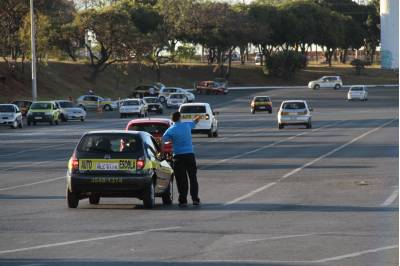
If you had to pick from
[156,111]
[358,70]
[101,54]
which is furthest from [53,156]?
[358,70]

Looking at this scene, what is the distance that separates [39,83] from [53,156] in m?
65.0

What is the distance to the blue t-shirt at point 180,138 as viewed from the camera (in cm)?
2020

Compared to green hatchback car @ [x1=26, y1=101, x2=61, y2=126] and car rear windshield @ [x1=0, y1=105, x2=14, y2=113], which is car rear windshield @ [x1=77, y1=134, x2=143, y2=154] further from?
green hatchback car @ [x1=26, y1=101, x2=61, y2=126]

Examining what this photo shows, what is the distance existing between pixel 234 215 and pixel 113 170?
2602mm

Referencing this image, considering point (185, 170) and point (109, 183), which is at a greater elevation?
point (185, 170)

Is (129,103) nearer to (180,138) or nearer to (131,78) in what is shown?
(131,78)

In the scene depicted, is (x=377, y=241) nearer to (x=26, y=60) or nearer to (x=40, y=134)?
(x=40, y=134)

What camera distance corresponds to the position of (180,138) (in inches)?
795

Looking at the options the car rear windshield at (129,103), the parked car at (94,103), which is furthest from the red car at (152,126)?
the parked car at (94,103)

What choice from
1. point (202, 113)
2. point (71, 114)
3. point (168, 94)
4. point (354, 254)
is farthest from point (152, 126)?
point (168, 94)

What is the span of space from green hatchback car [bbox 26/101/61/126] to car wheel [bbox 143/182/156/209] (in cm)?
4824

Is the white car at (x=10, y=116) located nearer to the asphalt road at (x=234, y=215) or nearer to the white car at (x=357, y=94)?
the asphalt road at (x=234, y=215)

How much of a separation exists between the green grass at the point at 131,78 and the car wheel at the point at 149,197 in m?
70.8

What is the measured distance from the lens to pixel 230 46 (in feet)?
440
